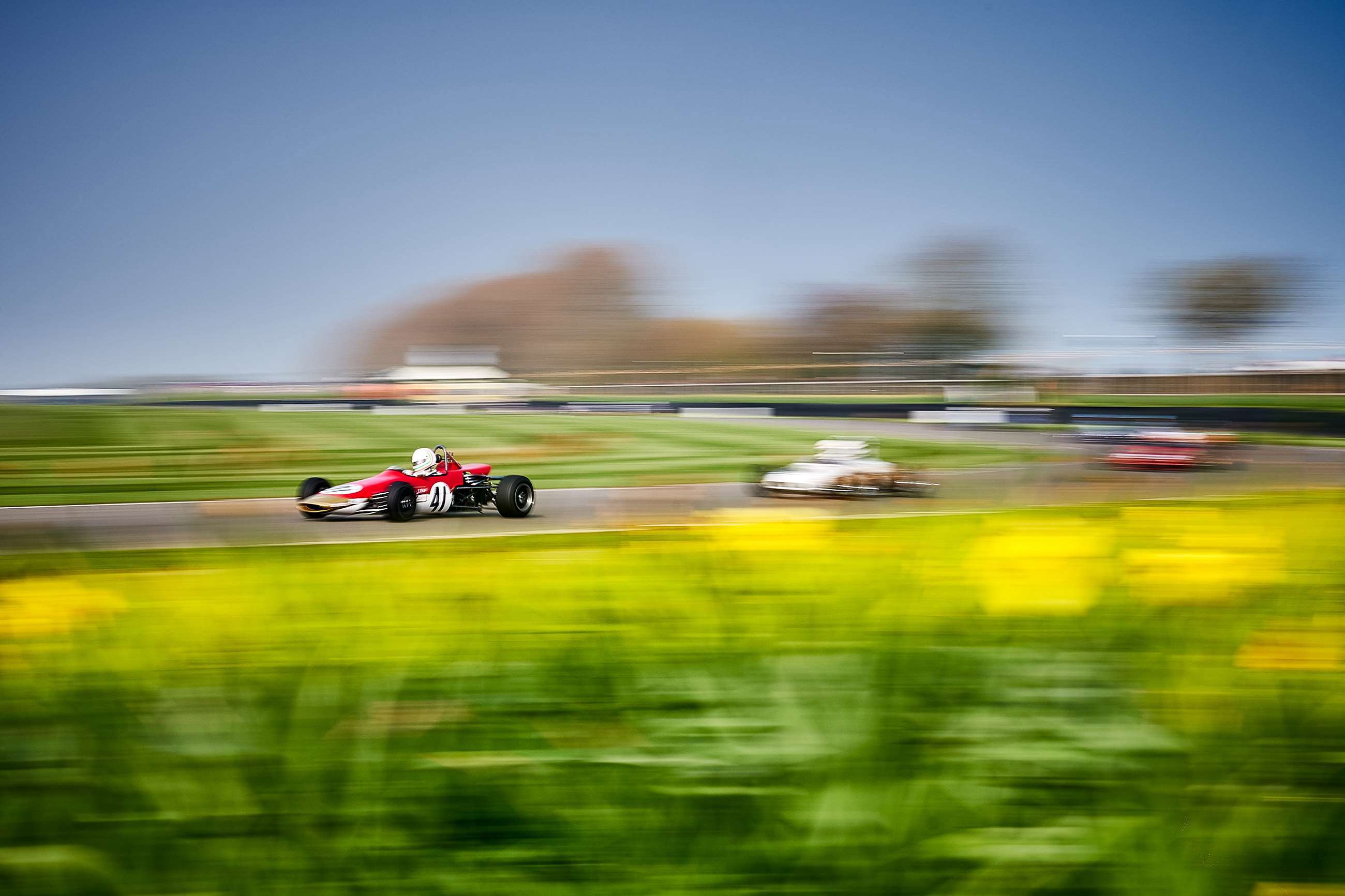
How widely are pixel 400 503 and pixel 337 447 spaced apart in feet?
27.9

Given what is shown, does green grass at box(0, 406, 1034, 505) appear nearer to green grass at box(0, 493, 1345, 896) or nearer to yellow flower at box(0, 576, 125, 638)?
yellow flower at box(0, 576, 125, 638)

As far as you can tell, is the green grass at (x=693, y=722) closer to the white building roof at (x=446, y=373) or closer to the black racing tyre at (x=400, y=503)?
the black racing tyre at (x=400, y=503)

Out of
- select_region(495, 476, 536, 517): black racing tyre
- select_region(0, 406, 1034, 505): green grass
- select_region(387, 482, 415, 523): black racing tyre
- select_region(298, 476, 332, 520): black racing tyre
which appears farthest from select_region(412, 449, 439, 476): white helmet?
select_region(0, 406, 1034, 505): green grass

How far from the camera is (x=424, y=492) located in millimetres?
11125

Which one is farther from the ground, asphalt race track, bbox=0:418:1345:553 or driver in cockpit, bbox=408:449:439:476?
asphalt race track, bbox=0:418:1345:553

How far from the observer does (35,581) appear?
2.02 meters

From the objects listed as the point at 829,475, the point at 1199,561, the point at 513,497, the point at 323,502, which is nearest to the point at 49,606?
the point at 1199,561

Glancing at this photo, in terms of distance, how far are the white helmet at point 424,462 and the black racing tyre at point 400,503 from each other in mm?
568

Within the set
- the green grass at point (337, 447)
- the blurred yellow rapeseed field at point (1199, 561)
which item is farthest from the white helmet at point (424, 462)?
the blurred yellow rapeseed field at point (1199, 561)

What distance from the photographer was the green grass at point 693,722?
1593 millimetres

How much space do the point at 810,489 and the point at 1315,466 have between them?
9156mm

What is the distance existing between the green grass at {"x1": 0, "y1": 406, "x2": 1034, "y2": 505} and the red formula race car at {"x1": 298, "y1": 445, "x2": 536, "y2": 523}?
38.2 inches

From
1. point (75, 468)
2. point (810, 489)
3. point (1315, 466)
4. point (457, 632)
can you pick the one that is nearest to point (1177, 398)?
point (810, 489)

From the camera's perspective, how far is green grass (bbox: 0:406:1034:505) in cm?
1243
